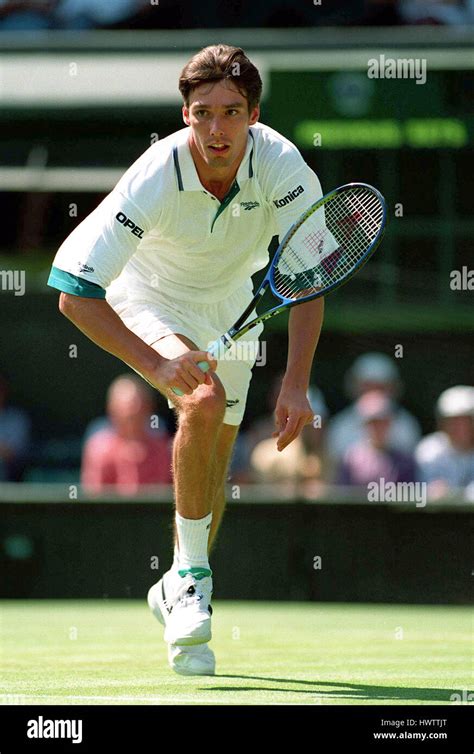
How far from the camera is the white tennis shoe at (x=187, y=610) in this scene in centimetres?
522

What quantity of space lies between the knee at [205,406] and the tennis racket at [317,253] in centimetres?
13

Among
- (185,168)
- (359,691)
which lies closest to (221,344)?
(185,168)

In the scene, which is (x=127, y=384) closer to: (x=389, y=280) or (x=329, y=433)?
(x=329, y=433)

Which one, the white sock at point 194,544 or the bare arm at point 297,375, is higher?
the bare arm at point 297,375

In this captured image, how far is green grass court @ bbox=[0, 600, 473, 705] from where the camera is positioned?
4.92m

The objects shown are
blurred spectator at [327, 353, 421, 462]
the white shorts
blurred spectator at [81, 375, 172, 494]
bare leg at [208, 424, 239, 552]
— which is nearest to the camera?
the white shorts

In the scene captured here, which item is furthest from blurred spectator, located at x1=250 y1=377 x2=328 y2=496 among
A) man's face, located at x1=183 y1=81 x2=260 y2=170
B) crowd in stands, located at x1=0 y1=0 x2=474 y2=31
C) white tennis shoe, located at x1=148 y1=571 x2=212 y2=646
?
man's face, located at x1=183 y1=81 x2=260 y2=170

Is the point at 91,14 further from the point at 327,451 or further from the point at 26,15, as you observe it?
the point at 327,451

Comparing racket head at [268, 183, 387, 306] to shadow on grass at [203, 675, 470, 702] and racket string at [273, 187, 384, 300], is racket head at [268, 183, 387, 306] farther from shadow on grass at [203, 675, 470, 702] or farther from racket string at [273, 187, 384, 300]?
shadow on grass at [203, 675, 470, 702]

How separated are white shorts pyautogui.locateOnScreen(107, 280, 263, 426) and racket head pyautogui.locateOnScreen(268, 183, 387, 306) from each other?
1.12 ft

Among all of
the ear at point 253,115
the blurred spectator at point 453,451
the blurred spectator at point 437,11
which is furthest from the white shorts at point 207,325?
the blurred spectator at point 437,11

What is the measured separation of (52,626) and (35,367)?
523cm

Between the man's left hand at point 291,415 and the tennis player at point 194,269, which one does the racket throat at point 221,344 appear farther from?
the man's left hand at point 291,415

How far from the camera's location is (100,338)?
515cm
